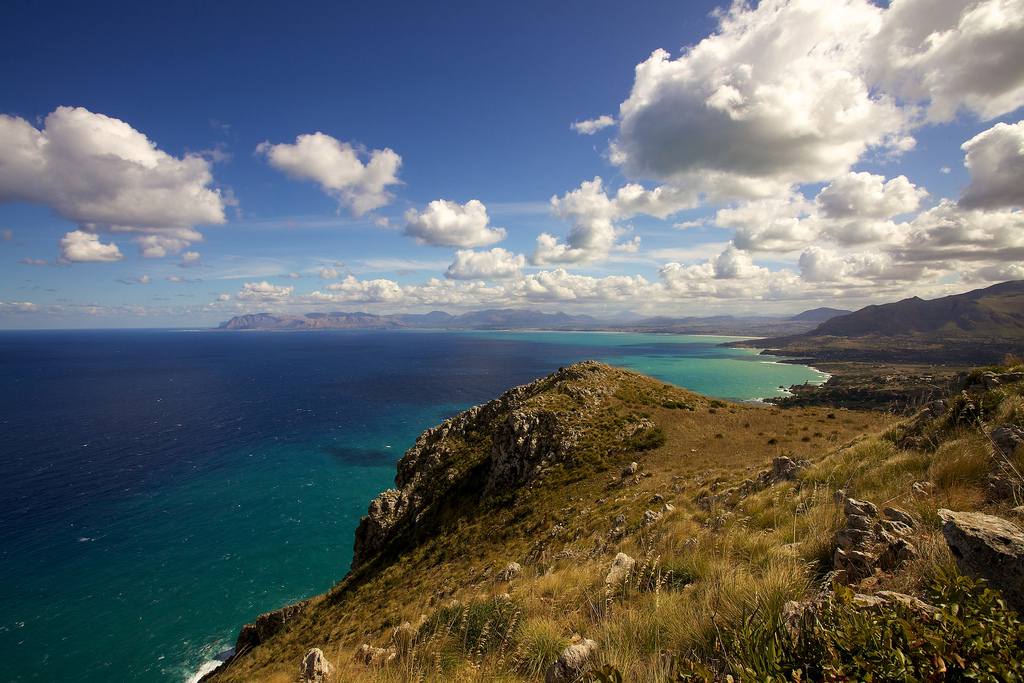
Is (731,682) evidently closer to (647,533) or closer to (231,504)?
(647,533)

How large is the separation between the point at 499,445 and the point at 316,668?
78.1 ft

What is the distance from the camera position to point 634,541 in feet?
37.2

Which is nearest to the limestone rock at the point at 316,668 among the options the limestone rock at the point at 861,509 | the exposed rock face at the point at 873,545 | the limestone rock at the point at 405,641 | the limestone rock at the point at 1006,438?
the limestone rock at the point at 405,641

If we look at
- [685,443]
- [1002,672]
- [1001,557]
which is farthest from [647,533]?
[685,443]

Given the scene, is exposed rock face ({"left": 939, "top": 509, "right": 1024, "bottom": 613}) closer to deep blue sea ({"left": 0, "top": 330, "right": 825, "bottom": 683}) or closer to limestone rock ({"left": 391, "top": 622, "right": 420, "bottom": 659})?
limestone rock ({"left": 391, "top": 622, "right": 420, "bottom": 659})

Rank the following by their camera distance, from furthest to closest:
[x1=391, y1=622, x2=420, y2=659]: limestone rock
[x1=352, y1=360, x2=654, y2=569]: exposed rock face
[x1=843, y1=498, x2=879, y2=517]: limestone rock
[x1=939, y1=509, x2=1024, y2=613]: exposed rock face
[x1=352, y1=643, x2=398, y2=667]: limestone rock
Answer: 1. [x1=352, y1=360, x2=654, y2=569]: exposed rock face
2. [x1=352, y1=643, x2=398, y2=667]: limestone rock
3. [x1=843, y1=498, x2=879, y2=517]: limestone rock
4. [x1=391, y1=622, x2=420, y2=659]: limestone rock
5. [x1=939, y1=509, x2=1024, y2=613]: exposed rock face

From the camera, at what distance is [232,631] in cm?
3247

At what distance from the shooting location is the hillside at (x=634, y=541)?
499 cm

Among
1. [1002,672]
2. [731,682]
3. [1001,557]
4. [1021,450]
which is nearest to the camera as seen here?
[1002,672]

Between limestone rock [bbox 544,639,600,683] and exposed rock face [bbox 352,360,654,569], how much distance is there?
2458 centimetres

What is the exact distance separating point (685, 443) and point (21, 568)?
6571cm

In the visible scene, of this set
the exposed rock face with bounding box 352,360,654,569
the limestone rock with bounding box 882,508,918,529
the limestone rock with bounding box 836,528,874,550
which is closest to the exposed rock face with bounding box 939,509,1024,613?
the limestone rock with bounding box 836,528,874,550

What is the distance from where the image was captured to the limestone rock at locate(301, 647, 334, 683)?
8.53 metres

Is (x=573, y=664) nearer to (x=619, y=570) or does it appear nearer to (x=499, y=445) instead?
(x=619, y=570)
